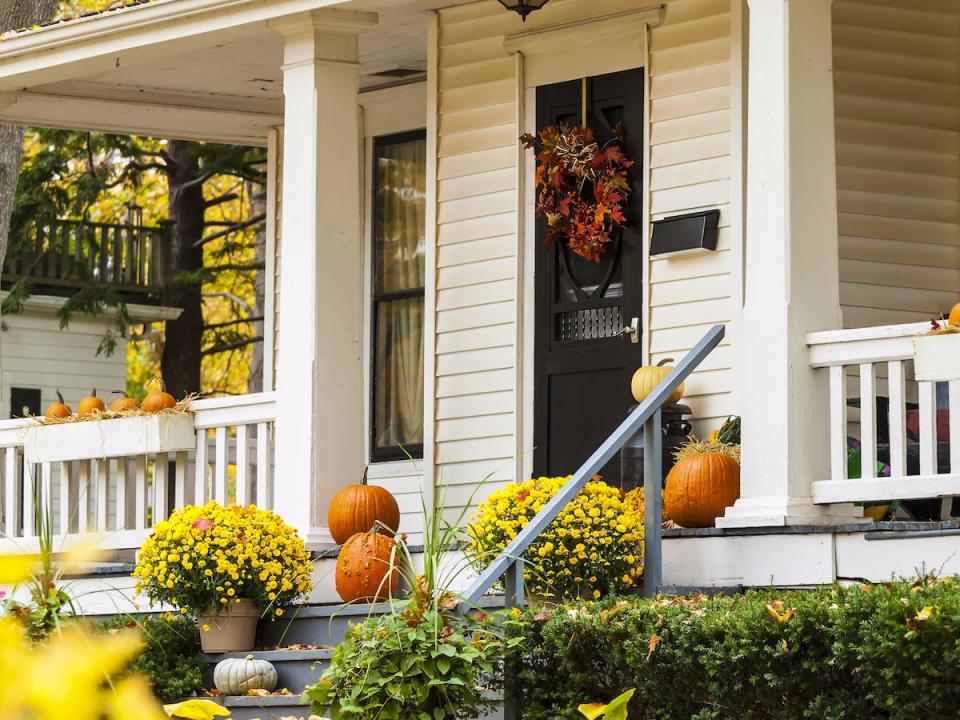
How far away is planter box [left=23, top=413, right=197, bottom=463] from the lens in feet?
27.1

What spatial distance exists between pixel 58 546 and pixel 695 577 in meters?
3.84

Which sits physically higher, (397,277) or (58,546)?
(397,277)

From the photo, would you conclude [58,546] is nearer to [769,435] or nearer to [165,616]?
[165,616]

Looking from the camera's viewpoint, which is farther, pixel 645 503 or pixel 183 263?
pixel 183 263

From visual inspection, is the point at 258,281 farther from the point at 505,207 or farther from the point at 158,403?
the point at 158,403

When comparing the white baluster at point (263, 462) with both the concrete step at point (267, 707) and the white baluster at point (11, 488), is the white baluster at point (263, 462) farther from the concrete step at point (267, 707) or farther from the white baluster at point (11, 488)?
→ the concrete step at point (267, 707)

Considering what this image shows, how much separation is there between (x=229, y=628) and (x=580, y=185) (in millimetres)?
3389

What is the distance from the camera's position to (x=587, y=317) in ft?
28.2

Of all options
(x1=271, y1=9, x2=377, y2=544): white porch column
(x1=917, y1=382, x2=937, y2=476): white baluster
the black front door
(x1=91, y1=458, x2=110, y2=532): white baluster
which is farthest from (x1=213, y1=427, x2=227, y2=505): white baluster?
(x1=917, y1=382, x2=937, y2=476): white baluster

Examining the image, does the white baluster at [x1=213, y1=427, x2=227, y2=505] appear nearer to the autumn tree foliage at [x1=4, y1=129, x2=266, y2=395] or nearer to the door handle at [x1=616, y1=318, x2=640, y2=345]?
the door handle at [x1=616, y1=318, x2=640, y2=345]

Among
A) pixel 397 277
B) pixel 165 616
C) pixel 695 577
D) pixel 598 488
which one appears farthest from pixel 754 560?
pixel 397 277

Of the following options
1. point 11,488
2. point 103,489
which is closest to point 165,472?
point 103,489

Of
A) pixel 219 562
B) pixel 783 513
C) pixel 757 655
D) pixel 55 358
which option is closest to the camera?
pixel 757 655

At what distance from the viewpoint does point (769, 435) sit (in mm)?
6309
